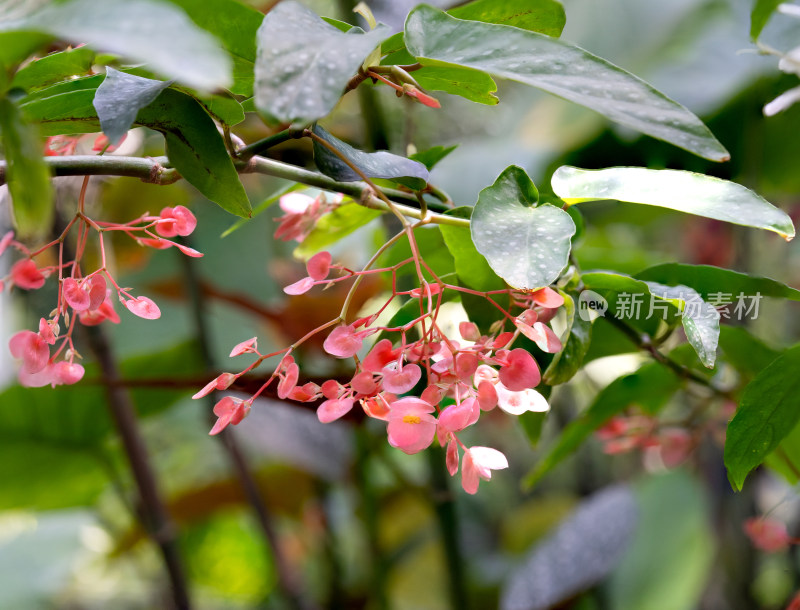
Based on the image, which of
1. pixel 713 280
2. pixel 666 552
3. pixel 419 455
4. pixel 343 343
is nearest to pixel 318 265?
pixel 343 343

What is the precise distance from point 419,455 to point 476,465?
47 cm

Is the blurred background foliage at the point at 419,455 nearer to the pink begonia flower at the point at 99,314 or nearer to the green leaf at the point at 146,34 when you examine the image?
the pink begonia flower at the point at 99,314

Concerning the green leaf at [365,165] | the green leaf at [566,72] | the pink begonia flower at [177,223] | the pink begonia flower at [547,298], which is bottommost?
the pink begonia flower at [177,223]

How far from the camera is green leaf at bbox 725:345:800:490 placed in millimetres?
232

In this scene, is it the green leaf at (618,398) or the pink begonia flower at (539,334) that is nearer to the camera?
the pink begonia flower at (539,334)

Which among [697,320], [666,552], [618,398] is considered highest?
[697,320]

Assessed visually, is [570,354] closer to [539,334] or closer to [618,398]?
[539,334]

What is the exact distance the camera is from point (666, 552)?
73 cm

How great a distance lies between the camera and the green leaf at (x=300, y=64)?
146mm

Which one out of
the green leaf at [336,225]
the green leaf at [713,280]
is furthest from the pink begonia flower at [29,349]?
the green leaf at [713,280]

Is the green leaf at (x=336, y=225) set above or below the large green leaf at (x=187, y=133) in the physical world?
below

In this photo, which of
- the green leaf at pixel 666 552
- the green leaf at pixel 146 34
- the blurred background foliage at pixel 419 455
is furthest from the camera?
the green leaf at pixel 666 552

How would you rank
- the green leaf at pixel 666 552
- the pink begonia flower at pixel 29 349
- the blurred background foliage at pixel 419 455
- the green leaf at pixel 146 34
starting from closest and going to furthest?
the green leaf at pixel 146 34, the pink begonia flower at pixel 29 349, the blurred background foliage at pixel 419 455, the green leaf at pixel 666 552

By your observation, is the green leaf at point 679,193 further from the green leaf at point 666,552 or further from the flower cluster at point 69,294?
the green leaf at point 666,552
